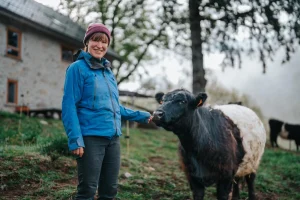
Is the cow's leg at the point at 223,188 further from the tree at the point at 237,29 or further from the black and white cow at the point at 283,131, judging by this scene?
the black and white cow at the point at 283,131

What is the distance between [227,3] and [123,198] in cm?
735

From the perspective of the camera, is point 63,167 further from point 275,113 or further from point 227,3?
point 275,113

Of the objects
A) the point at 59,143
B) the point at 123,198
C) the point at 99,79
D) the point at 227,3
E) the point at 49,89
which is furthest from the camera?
the point at 49,89

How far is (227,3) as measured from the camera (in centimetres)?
995

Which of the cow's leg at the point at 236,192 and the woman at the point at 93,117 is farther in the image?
the cow's leg at the point at 236,192

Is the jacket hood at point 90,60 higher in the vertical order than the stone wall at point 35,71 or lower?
lower

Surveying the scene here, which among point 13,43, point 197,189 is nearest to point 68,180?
point 197,189

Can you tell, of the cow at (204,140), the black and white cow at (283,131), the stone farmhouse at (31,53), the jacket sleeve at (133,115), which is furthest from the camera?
the black and white cow at (283,131)

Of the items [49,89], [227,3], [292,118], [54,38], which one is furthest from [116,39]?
[292,118]

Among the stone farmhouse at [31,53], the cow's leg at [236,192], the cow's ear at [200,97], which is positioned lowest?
the cow's leg at [236,192]

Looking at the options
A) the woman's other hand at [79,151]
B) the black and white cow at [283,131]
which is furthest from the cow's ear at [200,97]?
the black and white cow at [283,131]

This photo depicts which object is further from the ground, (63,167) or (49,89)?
(49,89)

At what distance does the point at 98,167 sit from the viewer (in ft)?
9.72

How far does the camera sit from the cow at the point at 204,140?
4180mm
